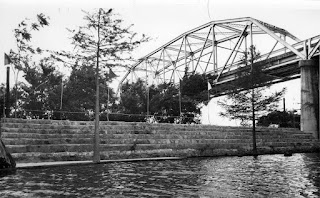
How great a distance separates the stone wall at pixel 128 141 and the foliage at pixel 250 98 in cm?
160

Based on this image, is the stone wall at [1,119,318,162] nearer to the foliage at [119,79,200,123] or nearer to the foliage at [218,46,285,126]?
the foliage at [218,46,285,126]

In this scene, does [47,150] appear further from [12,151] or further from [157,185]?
[157,185]

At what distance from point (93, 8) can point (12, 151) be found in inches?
279

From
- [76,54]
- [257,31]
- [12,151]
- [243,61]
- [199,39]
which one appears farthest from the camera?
[199,39]

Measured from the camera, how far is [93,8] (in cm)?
1562

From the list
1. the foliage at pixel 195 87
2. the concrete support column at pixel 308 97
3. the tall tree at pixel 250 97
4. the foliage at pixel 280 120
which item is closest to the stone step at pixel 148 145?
the tall tree at pixel 250 97

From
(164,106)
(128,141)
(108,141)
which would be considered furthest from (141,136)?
(164,106)

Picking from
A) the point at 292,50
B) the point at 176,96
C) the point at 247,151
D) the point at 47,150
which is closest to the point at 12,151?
the point at 47,150

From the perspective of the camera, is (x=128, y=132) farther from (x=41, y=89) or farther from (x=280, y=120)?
(x=280, y=120)

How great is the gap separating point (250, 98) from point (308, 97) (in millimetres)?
11828

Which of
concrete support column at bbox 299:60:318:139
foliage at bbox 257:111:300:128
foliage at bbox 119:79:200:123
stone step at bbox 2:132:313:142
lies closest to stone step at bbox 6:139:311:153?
stone step at bbox 2:132:313:142

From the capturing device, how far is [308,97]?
105 feet

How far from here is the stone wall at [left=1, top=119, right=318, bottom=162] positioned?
14.5 m

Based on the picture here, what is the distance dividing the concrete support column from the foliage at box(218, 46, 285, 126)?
9.26 meters
